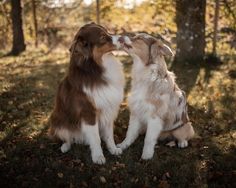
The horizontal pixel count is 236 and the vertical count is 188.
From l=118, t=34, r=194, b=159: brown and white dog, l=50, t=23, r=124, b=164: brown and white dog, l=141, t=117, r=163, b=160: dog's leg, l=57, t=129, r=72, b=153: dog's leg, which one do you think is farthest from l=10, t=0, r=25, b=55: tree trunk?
l=141, t=117, r=163, b=160: dog's leg

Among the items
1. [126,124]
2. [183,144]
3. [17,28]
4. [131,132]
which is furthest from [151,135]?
[17,28]

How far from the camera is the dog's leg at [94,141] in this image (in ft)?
17.6

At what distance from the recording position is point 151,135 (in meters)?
5.55

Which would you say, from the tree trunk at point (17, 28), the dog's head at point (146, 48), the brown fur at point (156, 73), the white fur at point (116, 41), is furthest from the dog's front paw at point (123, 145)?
the tree trunk at point (17, 28)

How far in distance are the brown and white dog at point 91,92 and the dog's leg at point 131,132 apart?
0.74 feet

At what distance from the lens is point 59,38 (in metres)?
23.2

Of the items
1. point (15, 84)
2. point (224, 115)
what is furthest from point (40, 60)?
point (224, 115)

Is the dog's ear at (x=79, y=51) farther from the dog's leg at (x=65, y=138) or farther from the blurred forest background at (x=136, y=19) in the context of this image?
the blurred forest background at (x=136, y=19)

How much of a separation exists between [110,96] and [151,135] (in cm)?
87

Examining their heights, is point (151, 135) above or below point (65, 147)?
above

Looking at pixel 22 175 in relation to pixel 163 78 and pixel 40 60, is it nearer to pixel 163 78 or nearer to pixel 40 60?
pixel 163 78

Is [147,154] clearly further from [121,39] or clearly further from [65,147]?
[121,39]

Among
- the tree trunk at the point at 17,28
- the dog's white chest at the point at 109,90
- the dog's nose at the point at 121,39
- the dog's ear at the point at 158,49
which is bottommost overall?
the tree trunk at the point at 17,28

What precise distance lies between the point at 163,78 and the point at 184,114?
766 mm
